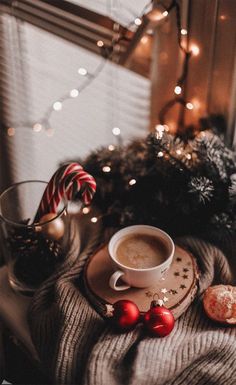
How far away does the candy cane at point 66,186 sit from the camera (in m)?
0.93

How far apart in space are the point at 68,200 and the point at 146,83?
1.26 ft

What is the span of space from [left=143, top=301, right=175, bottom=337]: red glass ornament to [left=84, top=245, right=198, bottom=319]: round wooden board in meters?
0.03

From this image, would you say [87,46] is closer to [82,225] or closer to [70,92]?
[70,92]

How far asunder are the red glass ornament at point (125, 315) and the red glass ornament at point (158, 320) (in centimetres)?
2

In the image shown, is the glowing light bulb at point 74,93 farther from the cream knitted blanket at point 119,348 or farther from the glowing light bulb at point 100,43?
the cream knitted blanket at point 119,348

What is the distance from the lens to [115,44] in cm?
117

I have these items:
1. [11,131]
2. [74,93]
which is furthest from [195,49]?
[11,131]

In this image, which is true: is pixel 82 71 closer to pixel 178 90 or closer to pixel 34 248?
pixel 178 90

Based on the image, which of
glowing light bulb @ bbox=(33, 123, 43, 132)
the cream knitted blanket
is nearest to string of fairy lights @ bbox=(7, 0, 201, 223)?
glowing light bulb @ bbox=(33, 123, 43, 132)

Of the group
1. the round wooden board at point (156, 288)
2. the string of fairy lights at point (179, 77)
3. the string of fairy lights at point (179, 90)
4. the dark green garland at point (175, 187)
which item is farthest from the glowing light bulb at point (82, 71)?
the round wooden board at point (156, 288)

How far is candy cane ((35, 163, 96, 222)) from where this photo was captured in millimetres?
930

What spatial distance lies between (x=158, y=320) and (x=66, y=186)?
0.31m

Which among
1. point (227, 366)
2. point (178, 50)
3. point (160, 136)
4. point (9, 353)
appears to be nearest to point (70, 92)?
point (178, 50)

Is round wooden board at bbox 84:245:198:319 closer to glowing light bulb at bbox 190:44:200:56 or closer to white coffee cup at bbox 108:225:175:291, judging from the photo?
white coffee cup at bbox 108:225:175:291
